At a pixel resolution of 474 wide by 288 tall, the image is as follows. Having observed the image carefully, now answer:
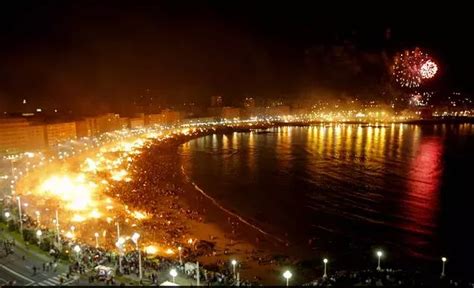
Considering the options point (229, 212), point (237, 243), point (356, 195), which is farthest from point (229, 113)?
point (237, 243)

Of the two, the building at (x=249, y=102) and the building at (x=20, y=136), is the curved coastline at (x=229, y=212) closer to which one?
the building at (x=20, y=136)

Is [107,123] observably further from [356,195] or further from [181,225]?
[181,225]

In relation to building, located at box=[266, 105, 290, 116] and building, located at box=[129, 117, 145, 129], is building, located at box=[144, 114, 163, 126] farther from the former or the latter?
building, located at box=[266, 105, 290, 116]

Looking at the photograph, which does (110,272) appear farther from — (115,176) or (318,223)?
(115,176)

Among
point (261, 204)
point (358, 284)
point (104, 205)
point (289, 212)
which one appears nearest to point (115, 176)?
point (104, 205)

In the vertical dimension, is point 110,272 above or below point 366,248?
above

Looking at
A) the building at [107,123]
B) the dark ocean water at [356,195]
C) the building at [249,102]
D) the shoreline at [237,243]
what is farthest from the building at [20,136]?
the building at [249,102]
